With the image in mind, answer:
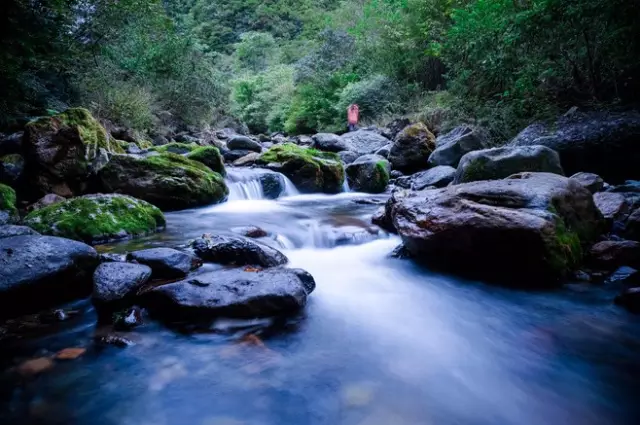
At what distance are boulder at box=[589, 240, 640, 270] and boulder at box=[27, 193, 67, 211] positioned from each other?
7.03m

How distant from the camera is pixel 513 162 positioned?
21.7ft

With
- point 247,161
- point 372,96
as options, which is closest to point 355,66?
point 372,96

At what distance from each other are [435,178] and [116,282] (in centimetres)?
693

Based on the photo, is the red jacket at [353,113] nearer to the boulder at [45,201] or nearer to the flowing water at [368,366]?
the boulder at [45,201]

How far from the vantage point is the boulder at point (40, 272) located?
3131mm

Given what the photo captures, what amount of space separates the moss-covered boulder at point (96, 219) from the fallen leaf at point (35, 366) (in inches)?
93.1

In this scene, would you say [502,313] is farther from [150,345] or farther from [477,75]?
[477,75]

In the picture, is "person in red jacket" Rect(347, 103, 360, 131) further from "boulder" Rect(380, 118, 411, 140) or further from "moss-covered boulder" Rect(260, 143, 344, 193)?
"moss-covered boulder" Rect(260, 143, 344, 193)

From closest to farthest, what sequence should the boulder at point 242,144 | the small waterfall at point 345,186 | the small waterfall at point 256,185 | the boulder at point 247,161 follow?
the small waterfall at point 256,185, the small waterfall at point 345,186, the boulder at point 247,161, the boulder at point 242,144

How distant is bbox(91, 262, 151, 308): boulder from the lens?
3396mm

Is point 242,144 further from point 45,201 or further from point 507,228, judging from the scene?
point 507,228

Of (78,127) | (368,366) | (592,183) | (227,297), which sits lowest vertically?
(368,366)

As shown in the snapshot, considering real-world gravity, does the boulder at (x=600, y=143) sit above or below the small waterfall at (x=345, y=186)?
above

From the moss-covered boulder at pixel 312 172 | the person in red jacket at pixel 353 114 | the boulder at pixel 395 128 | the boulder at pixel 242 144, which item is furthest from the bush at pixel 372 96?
the moss-covered boulder at pixel 312 172
